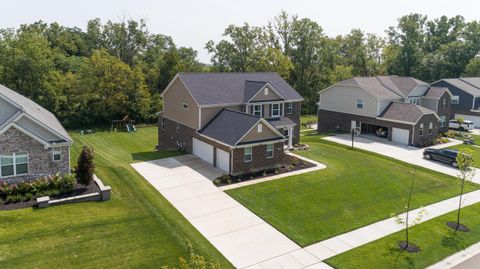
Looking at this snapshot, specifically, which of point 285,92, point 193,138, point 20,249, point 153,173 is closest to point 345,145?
point 285,92

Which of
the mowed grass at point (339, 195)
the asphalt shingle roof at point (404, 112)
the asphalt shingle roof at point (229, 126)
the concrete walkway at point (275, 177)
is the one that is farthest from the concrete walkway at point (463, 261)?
the asphalt shingle roof at point (404, 112)

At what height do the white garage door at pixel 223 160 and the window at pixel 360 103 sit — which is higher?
the window at pixel 360 103

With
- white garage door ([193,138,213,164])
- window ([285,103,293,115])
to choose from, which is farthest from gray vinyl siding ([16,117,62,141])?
window ([285,103,293,115])

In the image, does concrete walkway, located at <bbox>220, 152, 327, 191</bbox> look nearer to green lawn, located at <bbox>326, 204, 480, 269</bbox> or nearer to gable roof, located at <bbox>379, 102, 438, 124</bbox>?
green lawn, located at <bbox>326, 204, 480, 269</bbox>

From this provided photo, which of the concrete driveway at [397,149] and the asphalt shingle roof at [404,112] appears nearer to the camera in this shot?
the concrete driveway at [397,149]

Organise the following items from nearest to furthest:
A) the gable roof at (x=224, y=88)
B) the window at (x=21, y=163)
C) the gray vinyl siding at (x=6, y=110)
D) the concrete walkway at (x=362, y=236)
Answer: the concrete walkway at (x=362, y=236), the window at (x=21, y=163), the gray vinyl siding at (x=6, y=110), the gable roof at (x=224, y=88)

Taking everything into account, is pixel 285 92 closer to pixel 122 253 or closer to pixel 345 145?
pixel 345 145

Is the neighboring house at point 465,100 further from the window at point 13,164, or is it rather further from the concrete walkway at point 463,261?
the window at point 13,164
